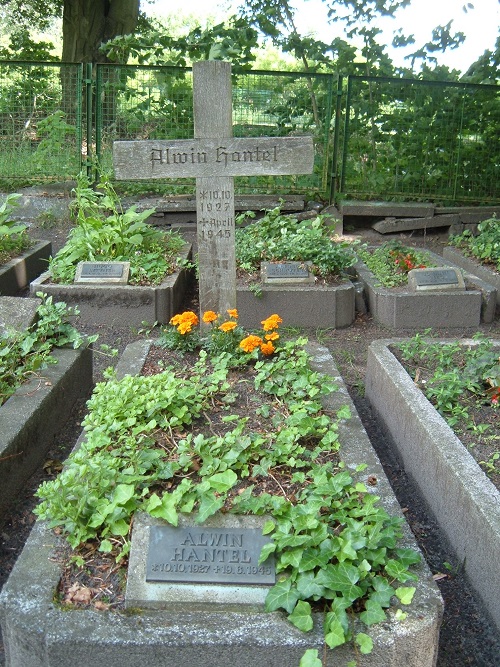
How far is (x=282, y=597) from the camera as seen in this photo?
2309mm

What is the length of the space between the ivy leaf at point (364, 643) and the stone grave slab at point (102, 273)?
441 centimetres

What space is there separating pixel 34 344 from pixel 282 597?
266 cm

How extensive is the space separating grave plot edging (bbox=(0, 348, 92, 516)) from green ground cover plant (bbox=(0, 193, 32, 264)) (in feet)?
8.81

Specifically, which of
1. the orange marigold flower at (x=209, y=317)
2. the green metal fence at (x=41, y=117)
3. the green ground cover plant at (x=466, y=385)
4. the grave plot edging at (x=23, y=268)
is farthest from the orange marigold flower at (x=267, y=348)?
the green metal fence at (x=41, y=117)

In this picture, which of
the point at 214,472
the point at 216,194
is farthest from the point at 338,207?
the point at 214,472

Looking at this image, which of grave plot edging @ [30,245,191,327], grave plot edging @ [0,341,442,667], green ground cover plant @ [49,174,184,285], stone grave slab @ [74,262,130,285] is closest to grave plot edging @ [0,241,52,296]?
green ground cover plant @ [49,174,184,285]

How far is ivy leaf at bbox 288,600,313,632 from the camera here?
87.4 inches

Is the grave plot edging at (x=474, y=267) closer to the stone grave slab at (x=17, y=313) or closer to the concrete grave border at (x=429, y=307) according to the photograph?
the concrete grave border at (x=429, y=307)

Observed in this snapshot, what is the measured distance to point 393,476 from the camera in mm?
3883

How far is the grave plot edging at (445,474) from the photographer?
2.87 meters

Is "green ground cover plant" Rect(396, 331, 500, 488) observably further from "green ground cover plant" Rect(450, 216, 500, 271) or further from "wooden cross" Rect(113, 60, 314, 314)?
"green ground cover plant" Rect(450, 216, 500, 271)

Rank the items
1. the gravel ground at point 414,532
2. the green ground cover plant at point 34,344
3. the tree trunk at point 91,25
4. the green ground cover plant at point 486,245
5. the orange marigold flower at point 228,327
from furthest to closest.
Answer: the tree trunk at point 91,25 → the green ground cover plant at point 486,245 → the orange marigold flower at point 228,327 → the green ground cover plant at point 34,344 → the gravel ground at point 414,532

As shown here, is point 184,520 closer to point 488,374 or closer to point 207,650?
point 207,650

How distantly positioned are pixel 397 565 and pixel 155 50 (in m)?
9.83
